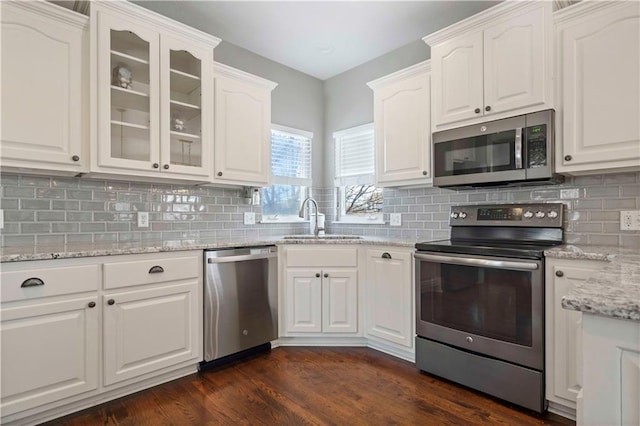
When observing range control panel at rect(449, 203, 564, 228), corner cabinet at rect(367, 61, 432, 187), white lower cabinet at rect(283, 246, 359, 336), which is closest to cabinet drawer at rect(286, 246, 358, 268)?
white lower cabinet at rect(283, 246, 359, 336)

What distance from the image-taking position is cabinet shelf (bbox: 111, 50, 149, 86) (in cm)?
225

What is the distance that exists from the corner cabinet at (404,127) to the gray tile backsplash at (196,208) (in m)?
0.35

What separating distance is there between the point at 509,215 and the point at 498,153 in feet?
1.51

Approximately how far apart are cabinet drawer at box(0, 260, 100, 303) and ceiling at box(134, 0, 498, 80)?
2.11 meters

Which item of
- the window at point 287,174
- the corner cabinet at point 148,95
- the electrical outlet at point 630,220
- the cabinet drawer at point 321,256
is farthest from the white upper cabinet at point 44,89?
the electrical outlet at point 630,220

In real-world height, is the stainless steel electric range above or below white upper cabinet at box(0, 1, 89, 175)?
below

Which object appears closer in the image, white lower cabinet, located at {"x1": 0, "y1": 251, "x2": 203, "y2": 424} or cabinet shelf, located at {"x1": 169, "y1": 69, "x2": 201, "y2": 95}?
white lower cabinet, located at {"x1": 0, "y1": 251, "x2": 203, "y2": 424}

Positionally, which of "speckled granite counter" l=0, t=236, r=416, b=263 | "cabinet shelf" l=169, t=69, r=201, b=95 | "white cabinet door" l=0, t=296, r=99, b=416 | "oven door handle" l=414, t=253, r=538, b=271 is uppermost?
"cabinet shelf" l=169, t=69, r=201, b=95

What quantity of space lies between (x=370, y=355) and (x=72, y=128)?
2.54m

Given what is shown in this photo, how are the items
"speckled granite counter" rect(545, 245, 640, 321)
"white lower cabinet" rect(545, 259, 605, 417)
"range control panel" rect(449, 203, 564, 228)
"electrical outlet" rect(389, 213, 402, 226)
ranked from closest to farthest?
"speckled granite counter" rect(545, 245, 640, 321) → "white lower cabinet" rect(545, 259, 605, 417) → "range control panel" rect(449, 203, 564, 228) → "electrical outlet" rect(389, 213, 402, 226)

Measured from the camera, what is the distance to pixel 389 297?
8.54ft

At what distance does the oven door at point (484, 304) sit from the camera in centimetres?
187

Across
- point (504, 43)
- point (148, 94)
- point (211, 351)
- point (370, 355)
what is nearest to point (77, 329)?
point (211, 351)

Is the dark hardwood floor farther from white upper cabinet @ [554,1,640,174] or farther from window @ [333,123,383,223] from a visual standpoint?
window @ [333,123,383,223]
